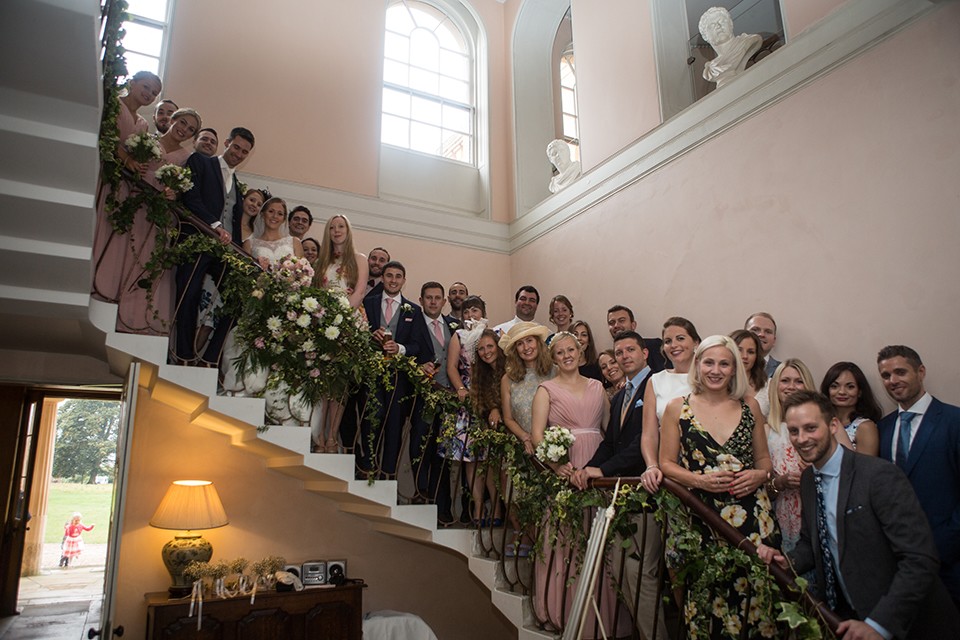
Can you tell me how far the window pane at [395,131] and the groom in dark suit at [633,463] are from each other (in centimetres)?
540

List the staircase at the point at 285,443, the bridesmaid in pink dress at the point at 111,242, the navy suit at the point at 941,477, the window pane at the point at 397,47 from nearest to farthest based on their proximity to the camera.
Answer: the navy suit at the point at 941,477 < the bridesmaid in pink dress at the point at 111,242 < the staircase at the point at 285,443 < the window pane at the point at 397,47

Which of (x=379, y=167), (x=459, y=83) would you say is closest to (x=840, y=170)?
(x=379, y=167)

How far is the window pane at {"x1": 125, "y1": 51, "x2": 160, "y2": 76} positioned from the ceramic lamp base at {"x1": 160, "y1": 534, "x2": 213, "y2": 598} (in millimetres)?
4828

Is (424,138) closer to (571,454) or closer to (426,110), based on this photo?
(426,110)

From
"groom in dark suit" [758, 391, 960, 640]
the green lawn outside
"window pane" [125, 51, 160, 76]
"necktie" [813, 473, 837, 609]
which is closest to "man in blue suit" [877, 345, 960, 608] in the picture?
"groom in dark suit" [758, 391, 960, 640]

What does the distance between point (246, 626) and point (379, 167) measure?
5239 mm

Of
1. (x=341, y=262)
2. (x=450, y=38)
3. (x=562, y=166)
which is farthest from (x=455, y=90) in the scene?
(x=341, y=262)

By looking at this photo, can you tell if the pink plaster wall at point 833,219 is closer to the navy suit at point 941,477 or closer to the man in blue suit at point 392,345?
the navy suit at point 941,477

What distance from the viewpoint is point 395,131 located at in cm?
857

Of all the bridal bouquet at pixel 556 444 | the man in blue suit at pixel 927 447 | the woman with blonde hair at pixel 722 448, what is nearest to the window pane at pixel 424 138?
the bridal bouquet at pixel 556 444

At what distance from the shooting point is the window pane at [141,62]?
6.89 meters

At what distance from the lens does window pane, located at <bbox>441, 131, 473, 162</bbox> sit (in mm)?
9016

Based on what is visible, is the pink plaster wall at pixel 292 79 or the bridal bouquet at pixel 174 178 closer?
the bridal bouquet at pixel 174 178

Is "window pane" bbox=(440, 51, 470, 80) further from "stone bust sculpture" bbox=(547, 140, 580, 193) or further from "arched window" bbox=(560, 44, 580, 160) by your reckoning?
"stone bust sculpture" bbox=(547, 140, 580, 193)
